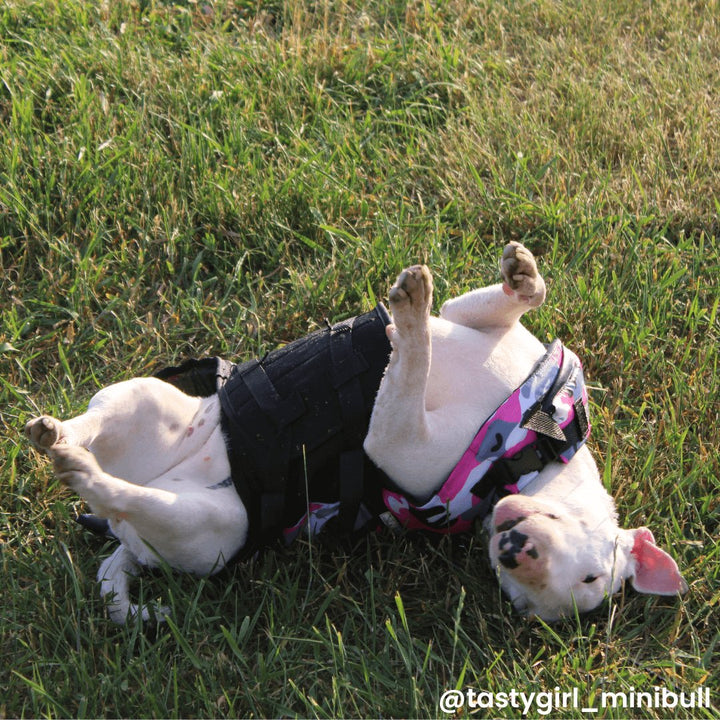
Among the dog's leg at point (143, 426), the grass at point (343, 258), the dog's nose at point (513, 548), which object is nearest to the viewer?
the dog's nose at point (513, 548)

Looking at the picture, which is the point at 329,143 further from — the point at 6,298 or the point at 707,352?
the point at 707,352

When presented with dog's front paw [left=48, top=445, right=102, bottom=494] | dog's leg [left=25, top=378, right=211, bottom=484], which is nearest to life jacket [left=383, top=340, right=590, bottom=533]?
dog's leg [left=25, top=378, right=211, bottom=484]

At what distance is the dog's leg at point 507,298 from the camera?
7.98ft

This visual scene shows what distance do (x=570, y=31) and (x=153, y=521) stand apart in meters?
3.55

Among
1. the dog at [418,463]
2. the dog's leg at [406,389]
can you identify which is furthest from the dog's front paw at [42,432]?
the dog's leg at [406,389]

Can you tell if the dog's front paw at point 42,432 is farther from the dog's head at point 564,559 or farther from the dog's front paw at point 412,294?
the dog's head at point 564,559

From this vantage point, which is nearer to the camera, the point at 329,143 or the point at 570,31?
the point at 329,143

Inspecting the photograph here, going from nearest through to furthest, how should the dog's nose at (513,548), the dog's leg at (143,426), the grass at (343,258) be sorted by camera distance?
the dog's nose at (513,548), the grass at (343,258), the dog's leg at (143,426)

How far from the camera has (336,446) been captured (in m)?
2.34

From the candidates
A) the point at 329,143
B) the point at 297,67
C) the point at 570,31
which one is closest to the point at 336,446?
the point at 329,143

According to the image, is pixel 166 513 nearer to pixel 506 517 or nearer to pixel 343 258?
pixel 506 517

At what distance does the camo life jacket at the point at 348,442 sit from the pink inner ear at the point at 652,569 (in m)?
0.30

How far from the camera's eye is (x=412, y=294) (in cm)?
214

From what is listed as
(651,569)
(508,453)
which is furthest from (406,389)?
(651,569)
